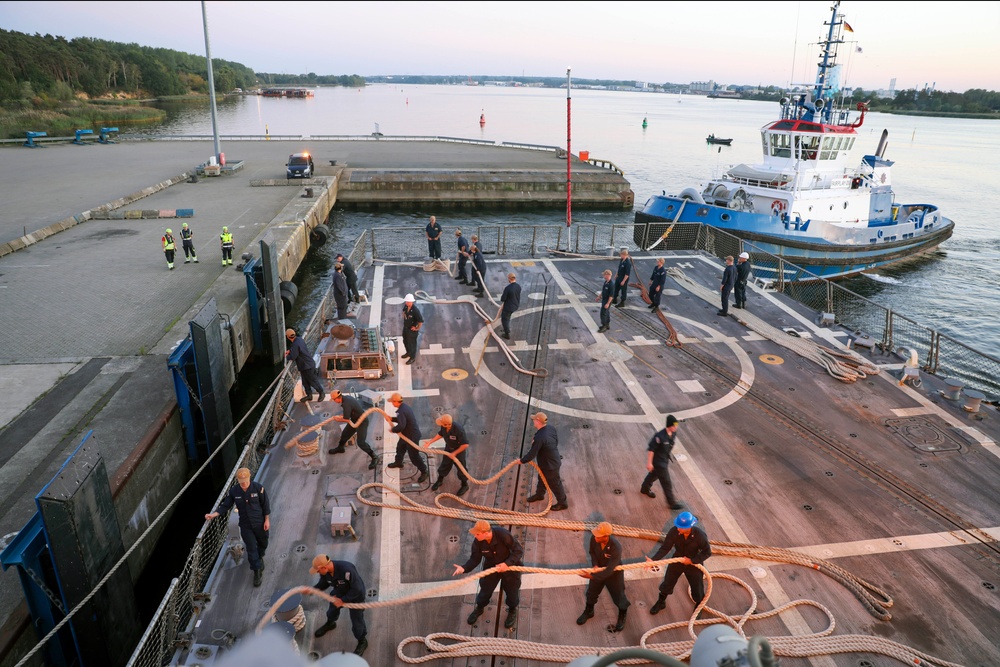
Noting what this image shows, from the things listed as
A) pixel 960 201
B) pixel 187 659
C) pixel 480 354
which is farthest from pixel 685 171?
pixel 187 659

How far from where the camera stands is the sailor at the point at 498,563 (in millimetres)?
7680

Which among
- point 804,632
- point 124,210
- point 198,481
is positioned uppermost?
point 124,210

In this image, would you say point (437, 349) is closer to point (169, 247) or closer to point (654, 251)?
point (169, 247)

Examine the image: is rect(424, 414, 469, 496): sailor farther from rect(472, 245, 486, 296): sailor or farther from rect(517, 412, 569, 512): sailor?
rect(472, 245, 486, 296): sailor

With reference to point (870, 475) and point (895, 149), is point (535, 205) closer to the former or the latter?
point (870, 475)

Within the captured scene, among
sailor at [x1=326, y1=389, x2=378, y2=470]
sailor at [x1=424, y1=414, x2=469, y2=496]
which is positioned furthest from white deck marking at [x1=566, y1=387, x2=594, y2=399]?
sailor at [x1=326, y1=389, x2=378, y2=470]

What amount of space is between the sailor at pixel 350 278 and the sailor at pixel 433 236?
411 cm

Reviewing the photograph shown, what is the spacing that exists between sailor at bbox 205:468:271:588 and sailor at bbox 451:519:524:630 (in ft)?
9.86

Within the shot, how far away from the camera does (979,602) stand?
8.34m

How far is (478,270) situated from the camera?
19.4m

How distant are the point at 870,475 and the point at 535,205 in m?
39.9

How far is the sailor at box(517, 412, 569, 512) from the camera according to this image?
968 cm

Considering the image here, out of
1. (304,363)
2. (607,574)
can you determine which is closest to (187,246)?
(304,363)

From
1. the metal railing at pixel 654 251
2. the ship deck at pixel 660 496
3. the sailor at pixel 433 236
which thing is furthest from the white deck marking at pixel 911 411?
the sailor at pixel 433 236
